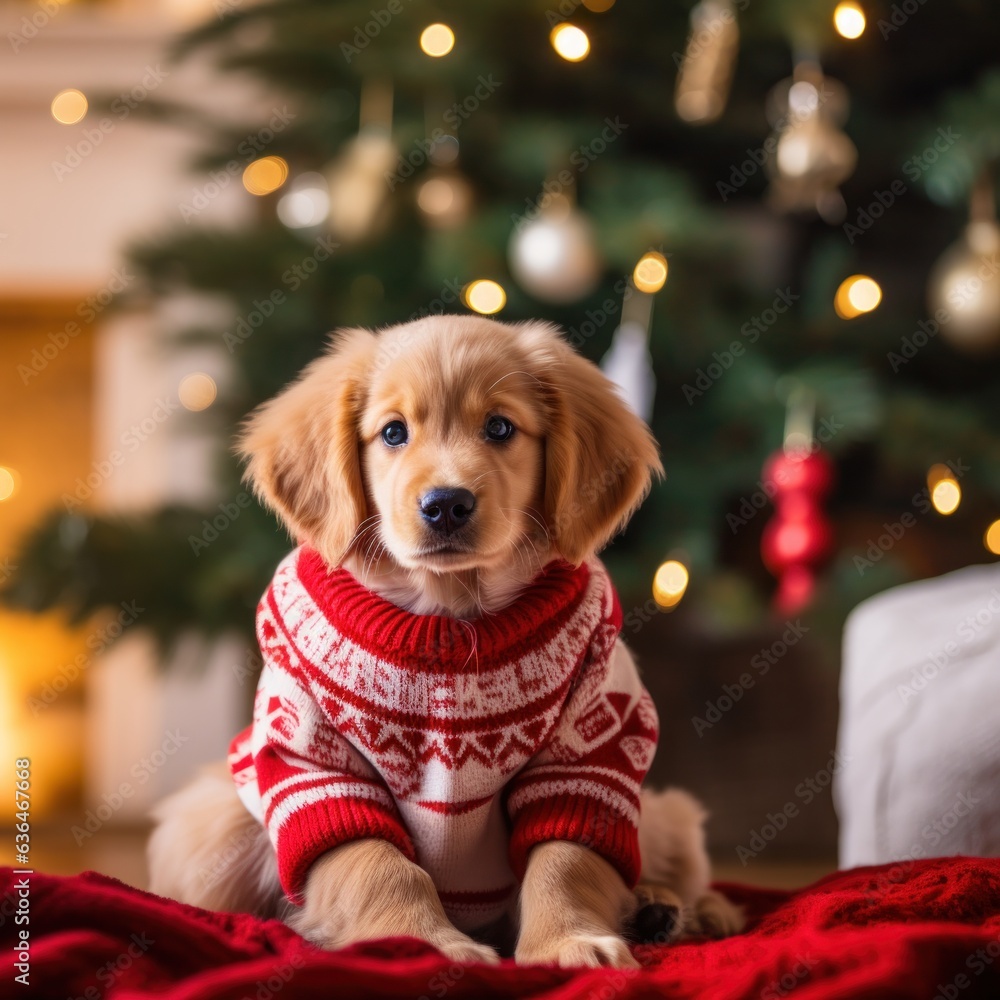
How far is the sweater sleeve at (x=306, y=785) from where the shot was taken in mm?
1333

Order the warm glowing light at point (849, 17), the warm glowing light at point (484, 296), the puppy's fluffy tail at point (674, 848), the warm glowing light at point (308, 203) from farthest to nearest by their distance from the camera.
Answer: the warm glowing light at point (308, 203) < the warm glowing light at point (484, 296) < the warm glowing light at point (849, 17) < the puppy's fluffy tail at point (674, 848)

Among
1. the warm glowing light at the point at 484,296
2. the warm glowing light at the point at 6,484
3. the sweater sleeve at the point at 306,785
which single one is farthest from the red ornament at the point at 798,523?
the warm glowing light at the point at 6,484

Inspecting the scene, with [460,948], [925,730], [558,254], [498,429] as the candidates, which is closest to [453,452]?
[498,429]

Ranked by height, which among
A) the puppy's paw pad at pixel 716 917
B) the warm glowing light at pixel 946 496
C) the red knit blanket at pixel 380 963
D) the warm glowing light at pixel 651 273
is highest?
the warm glowing light at pixel 651 273

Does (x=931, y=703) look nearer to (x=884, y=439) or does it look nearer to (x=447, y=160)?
(x=884, y=439)

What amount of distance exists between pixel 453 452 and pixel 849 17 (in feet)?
6.29

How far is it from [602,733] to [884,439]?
1855 mm

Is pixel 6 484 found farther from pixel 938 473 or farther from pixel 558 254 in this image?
pixel 938 473

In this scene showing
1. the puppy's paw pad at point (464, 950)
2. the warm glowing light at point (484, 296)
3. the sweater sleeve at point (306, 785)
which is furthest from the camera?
the warm glowing light at point (484, 296)

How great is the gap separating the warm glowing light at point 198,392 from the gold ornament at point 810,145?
5.73ft

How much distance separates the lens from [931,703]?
5.90ft

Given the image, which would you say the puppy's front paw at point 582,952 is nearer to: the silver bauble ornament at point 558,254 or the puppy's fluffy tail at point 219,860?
the puppy's fluffy tail at point 219,860

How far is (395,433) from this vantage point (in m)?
1.53

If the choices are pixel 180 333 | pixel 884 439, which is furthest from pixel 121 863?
pixel 884 439
